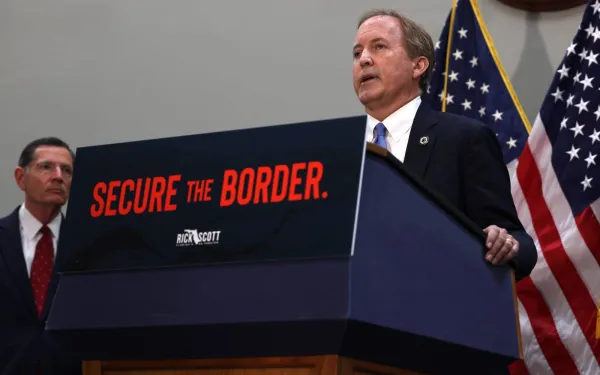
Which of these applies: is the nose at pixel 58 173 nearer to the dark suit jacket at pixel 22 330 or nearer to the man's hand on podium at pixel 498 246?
the dark suit jacket at pixel 22 330

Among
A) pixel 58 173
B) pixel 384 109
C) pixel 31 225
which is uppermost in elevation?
pixel 58 173

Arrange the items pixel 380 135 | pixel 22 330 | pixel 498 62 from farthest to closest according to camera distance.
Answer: pixel 498 62 → pixel 22 330 → pixel 380 135

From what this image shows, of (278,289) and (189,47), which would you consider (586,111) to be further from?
(278,289)

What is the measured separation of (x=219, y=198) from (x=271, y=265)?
0.58ft

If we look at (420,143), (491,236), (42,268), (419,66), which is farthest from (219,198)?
(42,268)

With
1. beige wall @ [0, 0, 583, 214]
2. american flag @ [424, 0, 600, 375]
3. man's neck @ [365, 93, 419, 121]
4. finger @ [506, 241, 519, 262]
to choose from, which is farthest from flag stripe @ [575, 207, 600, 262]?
finger @ [506, 241, 519, 262]

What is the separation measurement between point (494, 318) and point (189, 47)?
327 centimetres

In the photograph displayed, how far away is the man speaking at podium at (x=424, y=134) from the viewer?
7.28 feet

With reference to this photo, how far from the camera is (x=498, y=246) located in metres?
1.86

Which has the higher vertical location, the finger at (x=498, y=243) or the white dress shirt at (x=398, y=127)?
the white dress shirt at (x=398, y=127)

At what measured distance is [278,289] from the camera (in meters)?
1.52

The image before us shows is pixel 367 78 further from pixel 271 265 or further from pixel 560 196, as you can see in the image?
pixel 560 196

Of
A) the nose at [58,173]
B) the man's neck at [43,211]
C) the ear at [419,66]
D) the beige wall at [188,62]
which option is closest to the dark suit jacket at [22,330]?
the man's neck at [43,211]

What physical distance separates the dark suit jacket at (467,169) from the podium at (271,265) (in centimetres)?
40
